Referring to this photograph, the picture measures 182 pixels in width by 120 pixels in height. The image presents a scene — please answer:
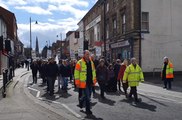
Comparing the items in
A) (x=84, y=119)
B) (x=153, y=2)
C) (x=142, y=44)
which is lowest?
(x=84, y=119)

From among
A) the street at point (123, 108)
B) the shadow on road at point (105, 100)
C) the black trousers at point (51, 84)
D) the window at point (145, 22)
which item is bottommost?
the street at point (123, 108)

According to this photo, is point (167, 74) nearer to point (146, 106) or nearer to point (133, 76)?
point (133, 76)

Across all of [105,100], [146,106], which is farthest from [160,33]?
[146,106]

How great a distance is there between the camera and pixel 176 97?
1594cm

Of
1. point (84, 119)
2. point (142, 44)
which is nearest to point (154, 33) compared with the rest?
point (142, 44)

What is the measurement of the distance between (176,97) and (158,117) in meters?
5.61

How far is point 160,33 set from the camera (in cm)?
3062

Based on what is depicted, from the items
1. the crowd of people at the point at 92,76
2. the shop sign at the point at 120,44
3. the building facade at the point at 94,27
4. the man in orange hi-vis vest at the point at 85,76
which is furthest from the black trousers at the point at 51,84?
the building facade at the point at 94,27

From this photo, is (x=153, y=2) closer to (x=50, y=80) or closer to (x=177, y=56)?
(x=177, y=56)

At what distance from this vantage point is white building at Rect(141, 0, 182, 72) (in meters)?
30.1

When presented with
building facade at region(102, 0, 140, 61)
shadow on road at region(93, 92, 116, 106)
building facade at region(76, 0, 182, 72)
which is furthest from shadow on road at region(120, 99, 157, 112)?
building facade at region(102, 0, 140, 61)

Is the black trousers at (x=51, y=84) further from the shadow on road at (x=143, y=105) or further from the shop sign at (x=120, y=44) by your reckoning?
the shop sign at (x=120, y=44)

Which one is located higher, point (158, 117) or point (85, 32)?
point (85, 32)

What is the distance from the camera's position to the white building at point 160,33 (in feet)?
98.8
